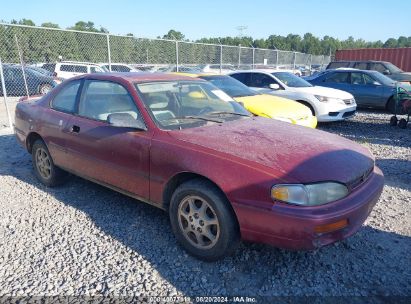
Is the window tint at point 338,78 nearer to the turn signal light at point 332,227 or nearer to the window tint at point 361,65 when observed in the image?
the window tint at point 361,65

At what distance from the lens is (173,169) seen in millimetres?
3018

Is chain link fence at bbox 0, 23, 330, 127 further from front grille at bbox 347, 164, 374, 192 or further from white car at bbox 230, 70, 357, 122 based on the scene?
front grille at bbox 347, 164, 374, 192

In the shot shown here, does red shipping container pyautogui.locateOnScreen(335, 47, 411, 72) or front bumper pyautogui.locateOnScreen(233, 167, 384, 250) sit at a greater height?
red shipping container pyautogui.locateOnScreen(335, 47, 411, 72)

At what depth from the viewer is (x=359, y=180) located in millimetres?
2900

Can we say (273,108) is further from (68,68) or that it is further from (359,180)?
(68,68)

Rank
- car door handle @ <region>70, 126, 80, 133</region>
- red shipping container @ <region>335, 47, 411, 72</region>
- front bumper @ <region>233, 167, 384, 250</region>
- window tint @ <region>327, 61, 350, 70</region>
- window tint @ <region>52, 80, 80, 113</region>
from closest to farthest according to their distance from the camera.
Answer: front bumper @ <region>233, 167, 384, 250</region>
car door handle @ <region>70, 126, 80, 133</region>
window tint @ <region>52, 80, 80, 113</region>
window tint @ <region>327, 61, 350, 70</region>
red shipping container @ <region>335, 47, 411, 72</region>

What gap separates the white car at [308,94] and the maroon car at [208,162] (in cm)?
499

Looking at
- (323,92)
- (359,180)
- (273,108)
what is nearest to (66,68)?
(323,92)

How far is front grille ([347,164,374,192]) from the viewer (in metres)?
2.75

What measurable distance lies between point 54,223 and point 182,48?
12265 mm

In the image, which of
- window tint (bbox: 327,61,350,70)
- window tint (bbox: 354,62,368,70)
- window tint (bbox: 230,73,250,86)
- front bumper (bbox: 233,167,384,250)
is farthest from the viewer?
window tint (bbox: 327,61,350,70)

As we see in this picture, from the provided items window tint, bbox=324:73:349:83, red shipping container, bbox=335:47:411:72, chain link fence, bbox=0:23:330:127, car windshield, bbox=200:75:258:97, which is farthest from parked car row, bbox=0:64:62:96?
red shipping container, bbox=335:47:411:72

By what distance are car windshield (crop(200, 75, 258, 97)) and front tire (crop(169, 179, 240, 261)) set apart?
4574mm

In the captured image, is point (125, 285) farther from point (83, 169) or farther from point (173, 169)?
point (83, 169)
